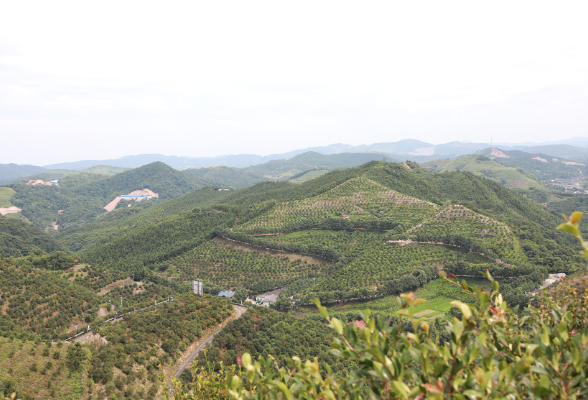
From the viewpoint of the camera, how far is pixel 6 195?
17762cm

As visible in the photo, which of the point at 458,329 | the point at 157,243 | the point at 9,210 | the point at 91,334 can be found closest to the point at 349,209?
the point at 157,243

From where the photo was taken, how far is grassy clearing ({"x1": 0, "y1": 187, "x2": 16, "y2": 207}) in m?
168

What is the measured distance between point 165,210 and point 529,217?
13625cm

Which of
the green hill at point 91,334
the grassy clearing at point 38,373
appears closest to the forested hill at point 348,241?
the green hill at point 91,334

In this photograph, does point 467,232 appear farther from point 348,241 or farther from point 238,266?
point 238,266

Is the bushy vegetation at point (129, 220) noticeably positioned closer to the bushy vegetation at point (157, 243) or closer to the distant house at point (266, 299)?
the bushy vegetation at point (157, 243)

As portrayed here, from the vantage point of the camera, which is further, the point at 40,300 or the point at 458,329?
the point at 40,300

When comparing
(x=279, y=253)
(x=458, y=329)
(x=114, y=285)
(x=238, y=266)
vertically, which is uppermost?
(x=458, y=329)

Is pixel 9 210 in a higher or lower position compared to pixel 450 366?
lower

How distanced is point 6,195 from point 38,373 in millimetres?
215694

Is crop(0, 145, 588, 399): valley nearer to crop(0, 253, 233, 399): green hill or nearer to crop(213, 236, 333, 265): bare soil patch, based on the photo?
crop(0, 253, 233, 399): green hill

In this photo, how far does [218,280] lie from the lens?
6531 cm

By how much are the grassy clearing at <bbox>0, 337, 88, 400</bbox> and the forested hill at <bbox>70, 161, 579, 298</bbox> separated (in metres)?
39.6

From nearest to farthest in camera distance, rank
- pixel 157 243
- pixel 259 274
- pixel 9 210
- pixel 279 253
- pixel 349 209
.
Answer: pixel 259 274 < pixel 279 253 < pixel 157 243 < pixel 349 209 < pixel 9 210
